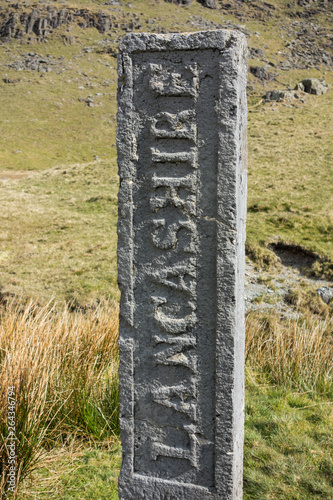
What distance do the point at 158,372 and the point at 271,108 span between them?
24.6 m

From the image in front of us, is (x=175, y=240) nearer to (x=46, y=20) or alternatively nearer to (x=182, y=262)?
(x=182, y=262)

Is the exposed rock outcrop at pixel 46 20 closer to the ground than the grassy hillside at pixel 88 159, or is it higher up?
higher up

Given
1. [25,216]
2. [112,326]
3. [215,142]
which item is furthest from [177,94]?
[25,216]

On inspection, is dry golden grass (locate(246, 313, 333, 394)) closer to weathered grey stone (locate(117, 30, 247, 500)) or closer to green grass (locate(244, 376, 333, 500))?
green grass (locate(244, 376, 333, 500))

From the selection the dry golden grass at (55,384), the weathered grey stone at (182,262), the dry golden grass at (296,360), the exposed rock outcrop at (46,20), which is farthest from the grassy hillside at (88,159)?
the weathered grey stone at (182,262)

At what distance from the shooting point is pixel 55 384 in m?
3.49

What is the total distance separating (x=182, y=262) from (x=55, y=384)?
1.66 meters

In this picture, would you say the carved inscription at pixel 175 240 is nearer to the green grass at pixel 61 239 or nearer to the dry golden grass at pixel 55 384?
the dry golden grass at pixel 55 384

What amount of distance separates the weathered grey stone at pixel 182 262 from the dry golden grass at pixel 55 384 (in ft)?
2.49

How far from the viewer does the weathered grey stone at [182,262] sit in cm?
234

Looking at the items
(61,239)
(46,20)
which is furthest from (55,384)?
(46,20)

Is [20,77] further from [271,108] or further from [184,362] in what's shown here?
[184,362]

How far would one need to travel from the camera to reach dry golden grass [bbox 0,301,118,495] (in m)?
3.03

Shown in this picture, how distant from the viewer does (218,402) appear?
8.22 feet
